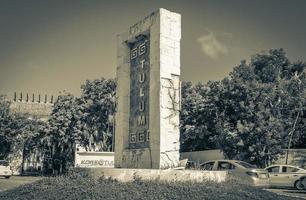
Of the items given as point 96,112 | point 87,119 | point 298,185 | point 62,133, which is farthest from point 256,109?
point 62,133

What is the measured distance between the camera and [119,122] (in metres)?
17.8

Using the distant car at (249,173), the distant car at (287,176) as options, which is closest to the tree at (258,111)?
the distant car at (287,176)

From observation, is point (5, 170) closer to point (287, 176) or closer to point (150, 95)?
point (150, 95)

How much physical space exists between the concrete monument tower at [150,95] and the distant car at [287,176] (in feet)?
31.9

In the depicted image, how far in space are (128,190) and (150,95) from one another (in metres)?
5.13

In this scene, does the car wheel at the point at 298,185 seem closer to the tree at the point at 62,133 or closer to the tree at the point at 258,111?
the tree at the point at 258,111

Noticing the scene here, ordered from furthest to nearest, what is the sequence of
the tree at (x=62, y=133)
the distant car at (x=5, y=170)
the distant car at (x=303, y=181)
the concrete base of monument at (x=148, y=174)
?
the tree at (x=62, y=133) < the distant car at (x=5, y=170) < the distant car at (x=303, y=181) < the concrete base of monument at (x=148, y=174)

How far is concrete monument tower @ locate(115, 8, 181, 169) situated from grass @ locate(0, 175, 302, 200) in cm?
256

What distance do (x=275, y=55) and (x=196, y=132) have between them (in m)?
9.09

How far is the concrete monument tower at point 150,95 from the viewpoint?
15.3 meters

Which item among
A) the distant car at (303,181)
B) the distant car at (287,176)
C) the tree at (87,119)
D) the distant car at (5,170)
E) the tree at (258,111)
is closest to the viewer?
the distant car at (303,181)

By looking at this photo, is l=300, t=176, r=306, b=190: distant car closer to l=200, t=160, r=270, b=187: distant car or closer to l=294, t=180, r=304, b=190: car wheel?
l=294, t=180, r=304, b=190: car wheel

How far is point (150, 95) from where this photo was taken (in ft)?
52.7

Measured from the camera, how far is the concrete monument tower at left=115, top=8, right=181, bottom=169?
1532cm
